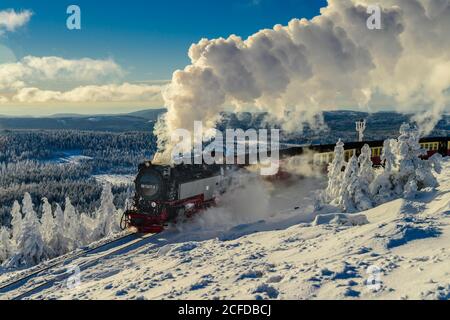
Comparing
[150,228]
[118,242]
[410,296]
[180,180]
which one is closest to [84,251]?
[118,242]

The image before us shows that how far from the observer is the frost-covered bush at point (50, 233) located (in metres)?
36.1

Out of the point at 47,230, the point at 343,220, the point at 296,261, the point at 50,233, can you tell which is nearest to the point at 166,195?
the point at 343,220

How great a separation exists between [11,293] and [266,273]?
40.6 ft

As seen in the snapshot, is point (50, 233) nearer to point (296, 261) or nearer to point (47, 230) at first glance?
point (47, 230)

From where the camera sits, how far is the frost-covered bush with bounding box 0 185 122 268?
3609cm

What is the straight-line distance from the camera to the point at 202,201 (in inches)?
1145

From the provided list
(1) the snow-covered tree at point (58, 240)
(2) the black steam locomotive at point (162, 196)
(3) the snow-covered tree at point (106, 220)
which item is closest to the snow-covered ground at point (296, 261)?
(2) the black steam locomotive at point (162, 196)

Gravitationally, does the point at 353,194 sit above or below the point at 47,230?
above

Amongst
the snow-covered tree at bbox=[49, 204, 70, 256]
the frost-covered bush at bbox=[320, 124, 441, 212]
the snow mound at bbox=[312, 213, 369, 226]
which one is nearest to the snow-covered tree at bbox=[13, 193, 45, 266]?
the snow-covered tree at bbox=[49, 204, 70, 256]

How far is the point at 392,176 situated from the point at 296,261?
1233cm

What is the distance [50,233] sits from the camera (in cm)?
4284

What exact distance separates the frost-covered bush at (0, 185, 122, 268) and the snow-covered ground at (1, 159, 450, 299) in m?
16.7

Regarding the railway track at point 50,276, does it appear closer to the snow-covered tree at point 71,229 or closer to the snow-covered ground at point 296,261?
the snow-covered ground at point 296,261
